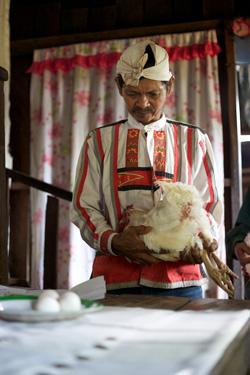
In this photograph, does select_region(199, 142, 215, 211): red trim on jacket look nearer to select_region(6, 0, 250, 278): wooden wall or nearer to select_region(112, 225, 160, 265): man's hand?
select_region(112, 225, 160, 265): man's hand

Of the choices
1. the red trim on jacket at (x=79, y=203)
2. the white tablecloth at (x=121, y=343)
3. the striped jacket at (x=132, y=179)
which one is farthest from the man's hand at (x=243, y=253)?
the white tablecloth at (x=121, y=343)

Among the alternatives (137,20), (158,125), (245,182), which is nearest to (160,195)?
(158,125)

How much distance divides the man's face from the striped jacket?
0.03 metres

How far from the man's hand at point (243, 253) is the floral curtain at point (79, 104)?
1.67 metres

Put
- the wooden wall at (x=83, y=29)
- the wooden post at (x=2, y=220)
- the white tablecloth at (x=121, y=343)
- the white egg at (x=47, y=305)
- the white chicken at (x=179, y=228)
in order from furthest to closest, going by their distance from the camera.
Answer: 1. the wooden wall at (x=83, y=29)
2. the wooden post at (x=2, y=220)
3. the white chicken at (x=179, y=228)
4. the white egg at (x=47, y=305)
5. the white tablecloth at (x=121, y=343)

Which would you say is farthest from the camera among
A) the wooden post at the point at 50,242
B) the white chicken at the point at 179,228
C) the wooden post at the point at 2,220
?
the wooden post at the point at 50,242

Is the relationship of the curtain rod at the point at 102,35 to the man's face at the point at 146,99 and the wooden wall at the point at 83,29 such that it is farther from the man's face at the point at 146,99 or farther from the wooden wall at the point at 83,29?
the man's face at the point at 146,99

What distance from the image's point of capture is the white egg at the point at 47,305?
854mm

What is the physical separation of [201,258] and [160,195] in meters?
0.21

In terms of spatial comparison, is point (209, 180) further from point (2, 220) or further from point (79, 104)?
point (79, 104)

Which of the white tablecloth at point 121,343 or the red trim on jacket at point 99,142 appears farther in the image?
the red trim on jacket at point 99,142

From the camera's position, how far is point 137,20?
Result: 12.9 ft

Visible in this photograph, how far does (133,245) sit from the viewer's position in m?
1.44

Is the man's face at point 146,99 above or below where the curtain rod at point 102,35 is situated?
below
